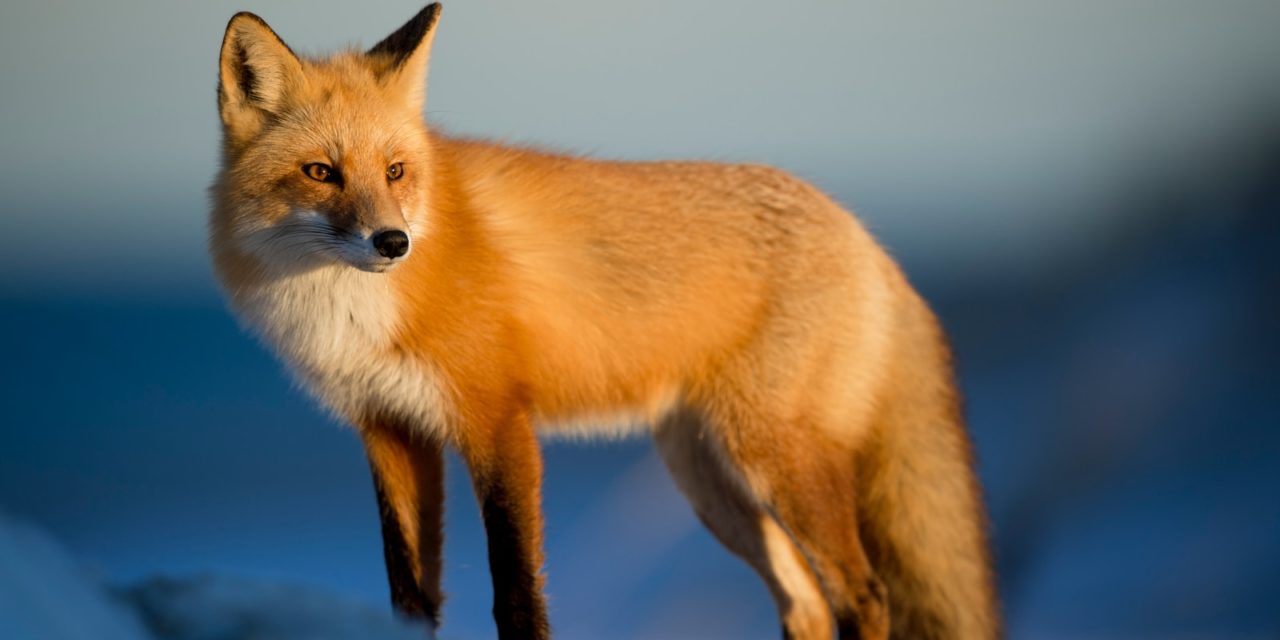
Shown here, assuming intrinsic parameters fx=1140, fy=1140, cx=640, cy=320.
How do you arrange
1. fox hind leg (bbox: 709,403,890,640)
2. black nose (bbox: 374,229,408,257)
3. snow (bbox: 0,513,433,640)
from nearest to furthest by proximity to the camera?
snow (bbox: 0,513,433,640)
black nose (bbox: 374,229,408,257)
fox hind leg (bbox: 709,403,890,640)

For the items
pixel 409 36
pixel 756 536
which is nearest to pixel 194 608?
pixel 409 36

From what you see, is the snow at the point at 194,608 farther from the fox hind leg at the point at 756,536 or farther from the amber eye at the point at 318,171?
the fox hind leg at the point at 756,536

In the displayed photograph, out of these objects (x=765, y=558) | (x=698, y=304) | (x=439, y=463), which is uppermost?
(x=698, y=304)

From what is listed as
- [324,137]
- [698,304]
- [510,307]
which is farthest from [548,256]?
[324,137]

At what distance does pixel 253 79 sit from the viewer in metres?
2.28

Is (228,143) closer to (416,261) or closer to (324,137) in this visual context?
(324,137)

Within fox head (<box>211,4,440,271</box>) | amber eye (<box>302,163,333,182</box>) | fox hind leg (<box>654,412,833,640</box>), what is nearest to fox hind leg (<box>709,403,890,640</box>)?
fox hind leg (<box>654,412,833,640</box>)

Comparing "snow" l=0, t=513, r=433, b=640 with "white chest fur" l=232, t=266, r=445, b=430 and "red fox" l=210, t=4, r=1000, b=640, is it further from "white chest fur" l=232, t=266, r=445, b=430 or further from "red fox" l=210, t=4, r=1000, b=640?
"white chest fur" l=232, t=266, r=445, b=430

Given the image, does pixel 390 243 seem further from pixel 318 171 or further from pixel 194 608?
pixel 194 608

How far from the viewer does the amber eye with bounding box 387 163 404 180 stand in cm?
221

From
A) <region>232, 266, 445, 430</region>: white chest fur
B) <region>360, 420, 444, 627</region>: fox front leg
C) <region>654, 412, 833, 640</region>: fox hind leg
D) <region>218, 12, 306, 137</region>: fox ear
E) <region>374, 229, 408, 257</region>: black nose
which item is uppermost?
<region>218, 12, 306, 137</region>: fox ear

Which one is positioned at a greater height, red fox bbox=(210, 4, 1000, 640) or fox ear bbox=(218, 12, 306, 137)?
fox ear bbox=(218, 12, 306, 137)

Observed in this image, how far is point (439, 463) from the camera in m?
2.60

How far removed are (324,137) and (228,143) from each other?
0.25 metres
